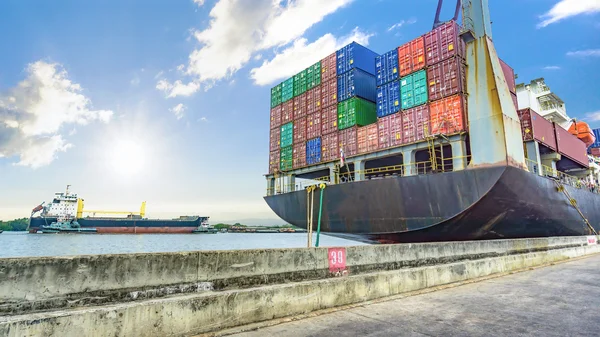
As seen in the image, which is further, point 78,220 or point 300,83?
point 78,220

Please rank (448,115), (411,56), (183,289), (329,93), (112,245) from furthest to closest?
(112,245), (329,93), (411,56), (448,115), (183,289)

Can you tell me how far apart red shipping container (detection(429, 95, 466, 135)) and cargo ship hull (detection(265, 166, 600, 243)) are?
3650 mm

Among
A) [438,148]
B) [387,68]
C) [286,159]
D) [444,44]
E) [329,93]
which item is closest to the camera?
[444,44]

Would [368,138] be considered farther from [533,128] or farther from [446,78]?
[533,128]

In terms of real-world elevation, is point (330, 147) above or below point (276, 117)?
below

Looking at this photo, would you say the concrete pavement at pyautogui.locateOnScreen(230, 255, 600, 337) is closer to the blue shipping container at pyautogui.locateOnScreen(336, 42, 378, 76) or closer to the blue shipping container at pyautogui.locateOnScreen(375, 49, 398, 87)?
the blue shipping container at pyautogui.locateOnScreen(375, 49, 398, 87)

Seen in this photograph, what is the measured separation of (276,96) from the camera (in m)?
35.7

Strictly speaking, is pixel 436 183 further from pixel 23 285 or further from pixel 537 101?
pixel 537 101

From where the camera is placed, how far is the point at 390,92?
23.2 meters

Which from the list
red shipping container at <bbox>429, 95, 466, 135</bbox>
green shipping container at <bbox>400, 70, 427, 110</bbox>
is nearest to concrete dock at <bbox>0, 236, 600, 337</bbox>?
red shipping container at <bbox>429, 95, 466, 135</bbox>

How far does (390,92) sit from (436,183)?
29.5 feet

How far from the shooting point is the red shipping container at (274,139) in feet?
110

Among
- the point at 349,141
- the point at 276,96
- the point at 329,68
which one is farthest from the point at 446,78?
the point at 276,96

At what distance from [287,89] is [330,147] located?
36.3ft
